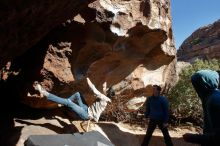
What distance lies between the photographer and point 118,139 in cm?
1108

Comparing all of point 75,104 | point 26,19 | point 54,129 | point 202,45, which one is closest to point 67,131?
point 54,129

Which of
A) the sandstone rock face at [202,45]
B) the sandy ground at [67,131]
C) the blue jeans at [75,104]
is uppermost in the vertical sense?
the sandstone rock face at [202,45]

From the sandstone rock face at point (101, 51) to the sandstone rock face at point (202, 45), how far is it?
22.6 m

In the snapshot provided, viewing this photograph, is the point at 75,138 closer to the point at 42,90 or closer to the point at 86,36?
the point at 42,90

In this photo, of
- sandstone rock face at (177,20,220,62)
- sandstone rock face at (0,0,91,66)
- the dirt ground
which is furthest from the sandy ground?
sandstone rock face at (177,20,220,62)

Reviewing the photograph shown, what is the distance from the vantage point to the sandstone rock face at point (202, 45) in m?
34.7

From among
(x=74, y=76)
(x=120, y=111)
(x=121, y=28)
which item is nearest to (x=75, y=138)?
(x=74, y=76)

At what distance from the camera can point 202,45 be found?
3681cm

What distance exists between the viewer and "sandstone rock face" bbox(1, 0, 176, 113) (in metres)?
8.83

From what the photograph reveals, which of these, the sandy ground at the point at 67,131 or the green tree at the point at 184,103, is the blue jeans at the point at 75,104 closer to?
the sandy ground at the point at 67,131

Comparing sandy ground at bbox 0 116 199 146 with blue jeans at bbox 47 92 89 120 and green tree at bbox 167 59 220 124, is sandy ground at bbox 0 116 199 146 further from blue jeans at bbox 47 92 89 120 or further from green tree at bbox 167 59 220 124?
green tree at bbox 167 59 220 124

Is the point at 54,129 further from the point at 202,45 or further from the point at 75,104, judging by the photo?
the point at 202,45

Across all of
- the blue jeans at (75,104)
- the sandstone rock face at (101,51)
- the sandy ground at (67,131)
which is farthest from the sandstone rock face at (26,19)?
the blue jeans at (75,104)

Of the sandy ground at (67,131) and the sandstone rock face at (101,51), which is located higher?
the sandstone rock face at (101,51)
